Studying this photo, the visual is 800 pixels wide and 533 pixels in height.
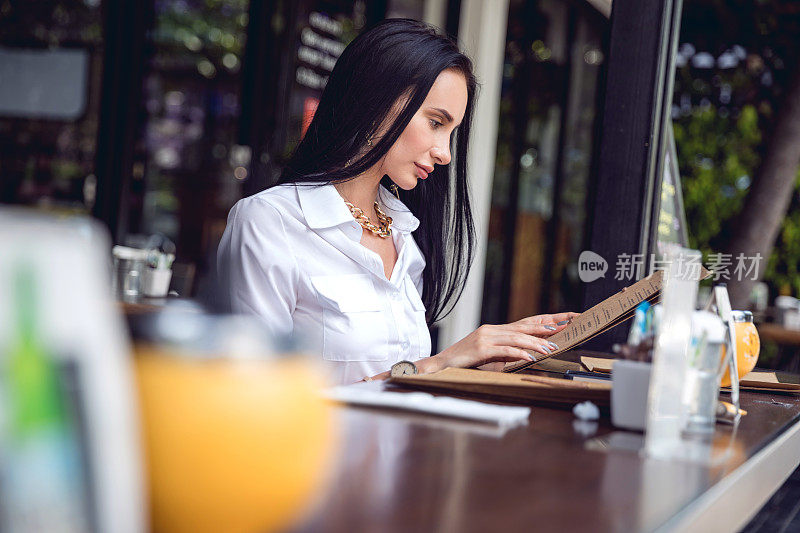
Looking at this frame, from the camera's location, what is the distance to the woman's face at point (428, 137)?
2.07 meters

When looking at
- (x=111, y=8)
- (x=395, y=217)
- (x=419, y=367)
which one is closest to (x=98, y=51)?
(x=111, y=8)

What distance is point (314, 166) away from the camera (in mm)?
2133

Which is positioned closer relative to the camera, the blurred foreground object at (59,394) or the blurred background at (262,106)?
the blurred foreground object at (59,394)

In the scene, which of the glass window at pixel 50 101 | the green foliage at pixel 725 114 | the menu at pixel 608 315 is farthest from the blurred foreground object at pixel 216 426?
the green foliage at pixel 725 114

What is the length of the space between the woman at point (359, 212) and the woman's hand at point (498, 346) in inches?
13.9

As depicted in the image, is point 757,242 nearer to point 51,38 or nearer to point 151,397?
point 51,38

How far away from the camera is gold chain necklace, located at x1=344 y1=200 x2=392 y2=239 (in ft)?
7.06

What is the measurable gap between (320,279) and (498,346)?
52cm

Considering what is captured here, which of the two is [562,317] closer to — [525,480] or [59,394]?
[525,480]

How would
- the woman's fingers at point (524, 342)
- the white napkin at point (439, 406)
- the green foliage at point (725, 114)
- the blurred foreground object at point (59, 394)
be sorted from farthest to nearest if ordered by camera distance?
1. the green foliage at point (725, 114)
2. the woman's fingers at point (524, 342)
3. the white napkin at point (439, 406)
4. the blurred foreground object at point (59, 394)

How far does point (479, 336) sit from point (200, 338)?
44.9 inches

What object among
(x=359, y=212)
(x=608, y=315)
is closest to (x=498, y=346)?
(x=608, y=315)

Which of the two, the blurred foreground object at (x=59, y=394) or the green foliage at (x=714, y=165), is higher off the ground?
the green foliage at (x=714, y=165)

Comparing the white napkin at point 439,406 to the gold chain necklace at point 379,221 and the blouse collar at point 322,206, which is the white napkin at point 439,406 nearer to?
the blouse collar at point 322,206
